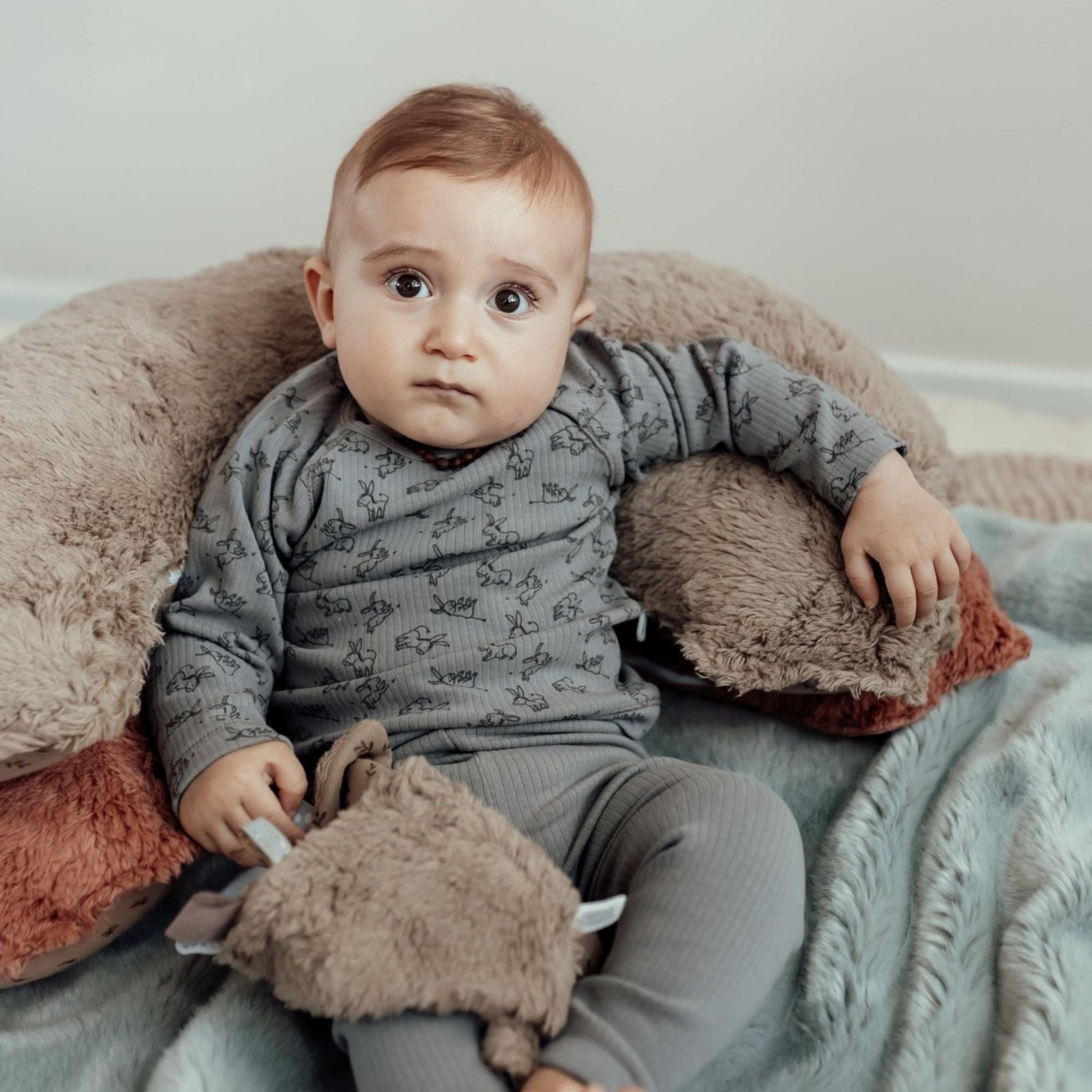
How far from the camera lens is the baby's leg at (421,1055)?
0.70 m

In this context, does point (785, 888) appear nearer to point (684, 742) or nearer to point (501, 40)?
point (684, 742)

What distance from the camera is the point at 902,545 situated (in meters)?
0.95

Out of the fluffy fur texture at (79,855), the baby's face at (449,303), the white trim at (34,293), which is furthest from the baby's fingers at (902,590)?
the white trim at (34,293)

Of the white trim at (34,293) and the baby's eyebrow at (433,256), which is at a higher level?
the baby's eyebrow at (433,256)

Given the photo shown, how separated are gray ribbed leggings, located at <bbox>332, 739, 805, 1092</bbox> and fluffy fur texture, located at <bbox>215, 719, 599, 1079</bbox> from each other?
2 centimetres

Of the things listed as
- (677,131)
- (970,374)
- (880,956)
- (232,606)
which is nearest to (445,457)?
(232,606)

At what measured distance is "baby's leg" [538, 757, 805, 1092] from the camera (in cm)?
72

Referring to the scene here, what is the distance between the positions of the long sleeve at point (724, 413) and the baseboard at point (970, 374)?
0.77 meters

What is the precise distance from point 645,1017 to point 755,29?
126 centimetres

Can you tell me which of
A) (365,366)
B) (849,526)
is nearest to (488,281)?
(365,366)

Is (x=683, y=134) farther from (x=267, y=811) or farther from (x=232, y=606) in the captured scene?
(x=267, y=811)

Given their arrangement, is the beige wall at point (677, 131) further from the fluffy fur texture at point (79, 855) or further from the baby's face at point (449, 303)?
the fluffy fur texture at point (79, 855)

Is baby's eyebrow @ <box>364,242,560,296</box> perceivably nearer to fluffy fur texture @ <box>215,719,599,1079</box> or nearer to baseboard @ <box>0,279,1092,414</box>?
fluffy fur texture @ <box>215,719,599,1079</box>

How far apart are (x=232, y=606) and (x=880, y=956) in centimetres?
60
